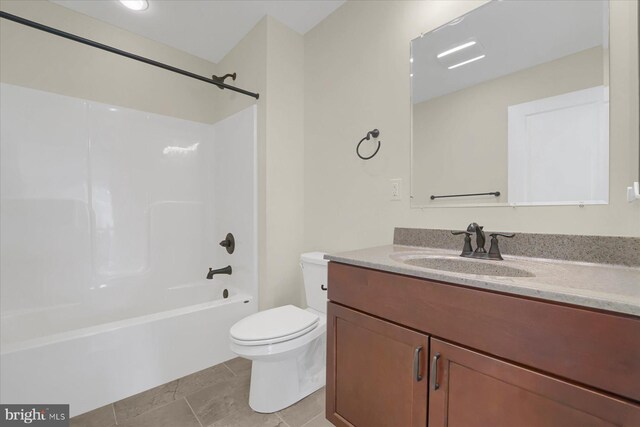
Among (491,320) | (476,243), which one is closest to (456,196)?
(476,243)

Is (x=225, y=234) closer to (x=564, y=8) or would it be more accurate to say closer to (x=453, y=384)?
(x=453, y=384)

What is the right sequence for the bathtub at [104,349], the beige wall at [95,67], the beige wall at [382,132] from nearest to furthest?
1. the beige wall at [382,132]
2. the bathtub at [104,349]
3. the beige wall at [95,67]

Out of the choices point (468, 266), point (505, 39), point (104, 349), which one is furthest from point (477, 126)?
point (104, 349)

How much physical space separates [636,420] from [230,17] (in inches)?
106

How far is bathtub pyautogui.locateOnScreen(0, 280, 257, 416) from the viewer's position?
1.28m

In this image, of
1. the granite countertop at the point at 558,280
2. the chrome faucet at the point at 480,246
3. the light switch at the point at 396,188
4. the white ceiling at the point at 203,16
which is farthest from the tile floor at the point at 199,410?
the white ceiling at the point at 203,16

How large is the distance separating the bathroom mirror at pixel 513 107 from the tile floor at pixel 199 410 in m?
1.29

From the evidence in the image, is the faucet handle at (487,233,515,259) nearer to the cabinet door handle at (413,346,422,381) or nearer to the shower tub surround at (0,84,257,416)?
the cabinet door handle at (413,346,422,381)

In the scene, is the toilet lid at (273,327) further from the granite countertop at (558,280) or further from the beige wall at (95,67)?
the beige wall at (95,67)

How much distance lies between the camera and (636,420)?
51 cm

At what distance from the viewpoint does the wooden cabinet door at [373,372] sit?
840 millimetres

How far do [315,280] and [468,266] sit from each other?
93 centimetres

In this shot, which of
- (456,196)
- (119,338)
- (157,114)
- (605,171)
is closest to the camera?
(605,171)

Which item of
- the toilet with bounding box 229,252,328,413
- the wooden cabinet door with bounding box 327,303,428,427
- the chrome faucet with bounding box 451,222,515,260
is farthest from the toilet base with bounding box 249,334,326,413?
the chrome faucet with bounding box 451,222,515,260
